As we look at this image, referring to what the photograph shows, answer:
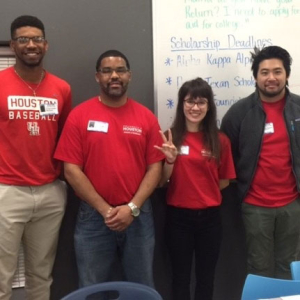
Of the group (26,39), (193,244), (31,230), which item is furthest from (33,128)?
(193,244)

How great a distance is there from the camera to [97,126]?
6.76 feet

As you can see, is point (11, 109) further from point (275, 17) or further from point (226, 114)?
point (275, 17)

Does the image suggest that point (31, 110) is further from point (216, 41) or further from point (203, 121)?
point (216, 41)

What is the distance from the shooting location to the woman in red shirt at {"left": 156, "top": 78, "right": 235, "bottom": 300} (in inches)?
87.0

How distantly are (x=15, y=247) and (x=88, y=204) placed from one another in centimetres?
43

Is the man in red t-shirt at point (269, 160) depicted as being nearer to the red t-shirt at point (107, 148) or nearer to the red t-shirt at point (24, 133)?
the red t-shirt at point (107, 148)

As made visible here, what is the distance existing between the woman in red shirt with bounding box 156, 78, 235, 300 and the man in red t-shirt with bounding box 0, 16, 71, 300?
644mm

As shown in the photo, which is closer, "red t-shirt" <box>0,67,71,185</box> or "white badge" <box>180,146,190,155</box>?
"red t-shirt" <box>0,67,71,185</box>

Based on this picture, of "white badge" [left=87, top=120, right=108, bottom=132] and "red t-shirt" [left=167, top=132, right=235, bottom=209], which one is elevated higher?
"white badge" [left=87, top=120, right=108, bottom=132]

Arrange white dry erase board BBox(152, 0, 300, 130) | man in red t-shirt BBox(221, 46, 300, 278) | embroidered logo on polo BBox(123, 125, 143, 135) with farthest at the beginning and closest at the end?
white dry erase board BBox(152, 0, 300, 130) → man in red t-shirt BBox(221, 46, 300, 278) → embroidered logo on polo BBox(123, 125, 143, 135)

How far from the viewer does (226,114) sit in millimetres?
2479

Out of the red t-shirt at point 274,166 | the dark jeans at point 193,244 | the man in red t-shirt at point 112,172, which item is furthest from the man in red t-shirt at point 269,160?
the man in red t-shirt at point 112,172

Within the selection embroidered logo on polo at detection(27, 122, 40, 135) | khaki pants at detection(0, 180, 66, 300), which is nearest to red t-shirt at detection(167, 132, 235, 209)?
khaki pants at detection(0, 180, 66, 300)

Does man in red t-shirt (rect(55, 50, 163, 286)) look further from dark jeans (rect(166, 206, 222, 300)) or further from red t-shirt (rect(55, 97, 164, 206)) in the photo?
dark jeans (rect(166, 206, 222, 300))
